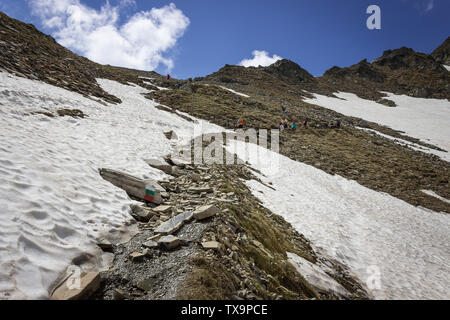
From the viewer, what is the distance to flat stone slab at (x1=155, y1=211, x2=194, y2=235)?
4.90 metres

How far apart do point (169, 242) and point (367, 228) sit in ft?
44.6

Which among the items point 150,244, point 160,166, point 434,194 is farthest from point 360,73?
point 150,244

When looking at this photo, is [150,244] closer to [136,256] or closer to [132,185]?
[136,256]

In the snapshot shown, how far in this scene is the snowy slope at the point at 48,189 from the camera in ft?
10.6

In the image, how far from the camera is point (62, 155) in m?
7.00

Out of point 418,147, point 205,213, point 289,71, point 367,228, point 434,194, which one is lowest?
point 434,194

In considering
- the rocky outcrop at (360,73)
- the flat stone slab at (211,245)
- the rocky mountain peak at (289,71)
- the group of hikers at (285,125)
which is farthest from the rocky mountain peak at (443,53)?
the flat stone slab at (211,245)

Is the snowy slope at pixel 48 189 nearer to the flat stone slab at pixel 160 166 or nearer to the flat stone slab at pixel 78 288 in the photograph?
the flat stone slab at pixel 78 288

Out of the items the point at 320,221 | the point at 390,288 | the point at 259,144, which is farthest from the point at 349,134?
the point at 390,288

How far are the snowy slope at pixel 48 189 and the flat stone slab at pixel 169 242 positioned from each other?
49.0 inches

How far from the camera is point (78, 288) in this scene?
3113 mm

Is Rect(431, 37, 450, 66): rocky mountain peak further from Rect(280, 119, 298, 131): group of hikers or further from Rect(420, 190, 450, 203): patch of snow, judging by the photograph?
Rect(420, 190, 450, 203): patch of snow

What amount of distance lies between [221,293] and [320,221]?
10084 mm
